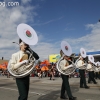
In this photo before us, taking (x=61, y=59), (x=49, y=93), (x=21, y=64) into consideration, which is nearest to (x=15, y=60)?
(x=21, y=64)

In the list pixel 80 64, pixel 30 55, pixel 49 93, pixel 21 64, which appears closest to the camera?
pixel 21 64

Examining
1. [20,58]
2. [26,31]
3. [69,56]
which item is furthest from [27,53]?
[69,56]

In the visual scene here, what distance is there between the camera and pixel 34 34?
5086 mm

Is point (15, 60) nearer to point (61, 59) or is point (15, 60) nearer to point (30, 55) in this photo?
point (30, 55)

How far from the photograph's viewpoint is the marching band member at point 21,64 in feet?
15.1

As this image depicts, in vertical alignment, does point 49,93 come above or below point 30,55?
below

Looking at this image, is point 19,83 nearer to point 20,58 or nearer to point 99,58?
point 20,58

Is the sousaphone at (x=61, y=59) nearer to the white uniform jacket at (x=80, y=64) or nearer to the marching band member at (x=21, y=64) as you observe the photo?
the marching band member at (x=21, y=64)

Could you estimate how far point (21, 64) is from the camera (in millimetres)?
4641

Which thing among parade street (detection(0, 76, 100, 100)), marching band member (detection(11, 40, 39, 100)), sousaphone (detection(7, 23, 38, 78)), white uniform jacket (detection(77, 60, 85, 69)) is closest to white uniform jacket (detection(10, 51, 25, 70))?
marching band member (detection(11, 40, 39, 100))

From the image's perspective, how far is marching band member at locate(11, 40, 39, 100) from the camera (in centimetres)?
460

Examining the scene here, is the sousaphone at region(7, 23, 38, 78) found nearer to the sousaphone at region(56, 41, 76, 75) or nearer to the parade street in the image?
the sousaphone at region(56, 41, 76, 75)

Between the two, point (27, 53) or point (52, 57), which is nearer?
point (27, 53)

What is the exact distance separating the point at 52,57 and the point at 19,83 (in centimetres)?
4287
